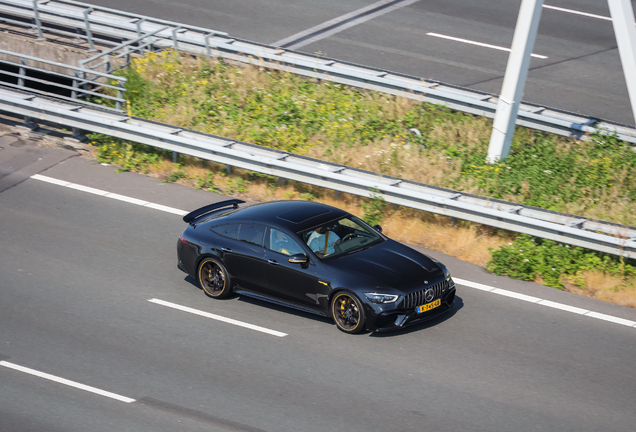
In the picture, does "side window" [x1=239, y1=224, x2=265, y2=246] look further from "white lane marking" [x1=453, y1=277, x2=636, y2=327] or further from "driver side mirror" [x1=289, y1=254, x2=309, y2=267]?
"white lane marking" [x1=453, y1=277, x2=636, y2=327]

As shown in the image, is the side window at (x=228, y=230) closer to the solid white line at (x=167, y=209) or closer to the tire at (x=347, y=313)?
the tire at (x=347, y=313)

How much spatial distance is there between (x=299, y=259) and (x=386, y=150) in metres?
5.44

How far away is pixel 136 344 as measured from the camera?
9.49 meters

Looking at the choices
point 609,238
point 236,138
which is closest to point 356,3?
point 236,138

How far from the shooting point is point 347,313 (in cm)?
974

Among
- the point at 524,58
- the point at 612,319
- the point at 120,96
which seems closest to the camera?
the point at 612,319

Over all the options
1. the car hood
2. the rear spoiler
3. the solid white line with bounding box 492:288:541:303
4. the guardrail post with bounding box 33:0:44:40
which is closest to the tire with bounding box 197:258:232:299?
the rear spoiler

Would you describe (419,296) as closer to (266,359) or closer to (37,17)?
(266,359)

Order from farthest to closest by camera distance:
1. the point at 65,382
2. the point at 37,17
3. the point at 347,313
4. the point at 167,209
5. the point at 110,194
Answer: the point at 37,17 < the point at 110,194 < the point at 167,209 < the point at 347,313 < the point at 65,382

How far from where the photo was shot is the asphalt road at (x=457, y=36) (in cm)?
1764

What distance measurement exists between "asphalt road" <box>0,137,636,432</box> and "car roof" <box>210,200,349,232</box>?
119 cm

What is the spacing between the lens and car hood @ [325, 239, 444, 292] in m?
9.54

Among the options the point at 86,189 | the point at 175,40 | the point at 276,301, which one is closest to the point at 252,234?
the point at 276,301

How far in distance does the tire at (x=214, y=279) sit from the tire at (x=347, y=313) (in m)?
1.74
